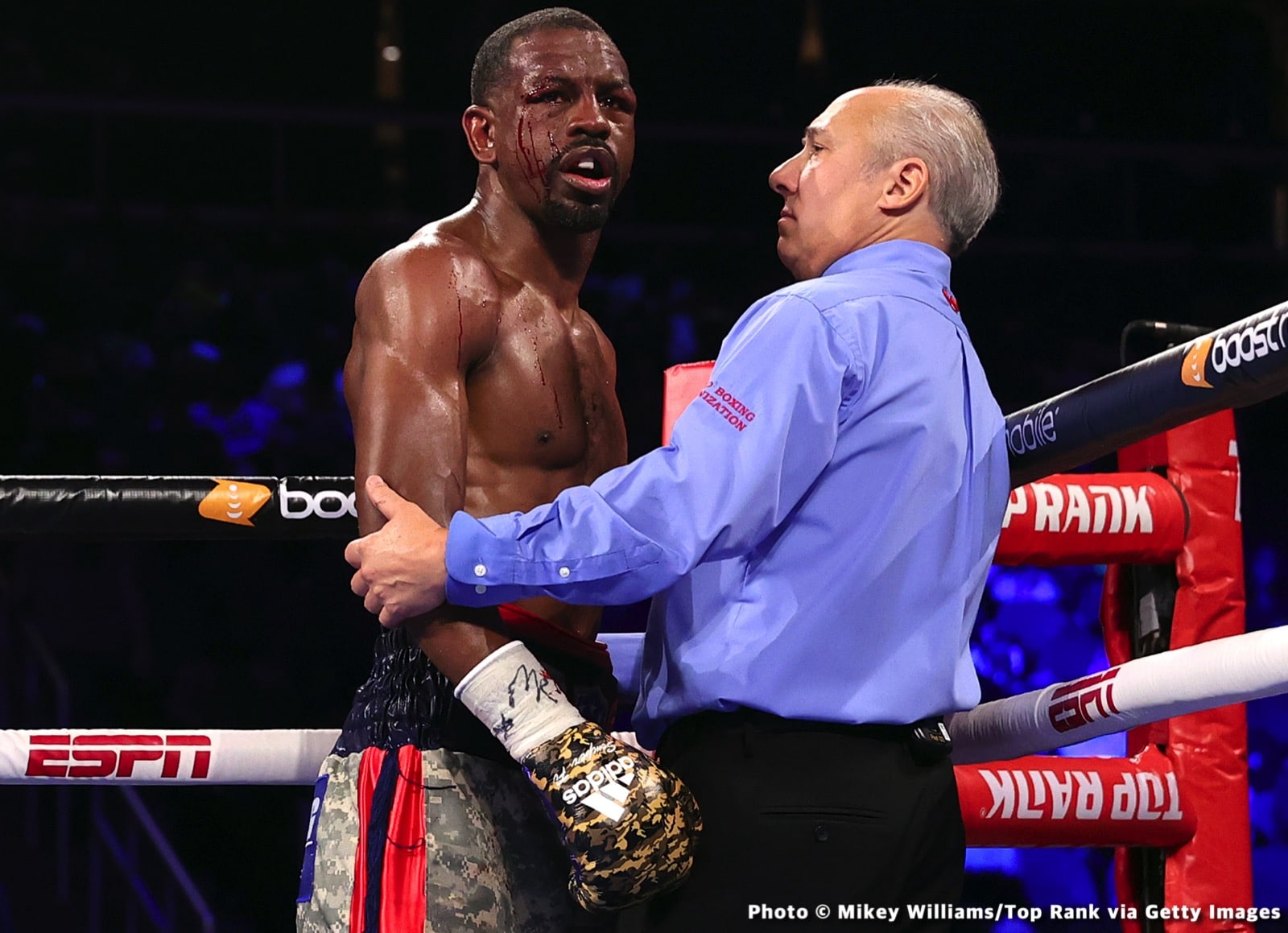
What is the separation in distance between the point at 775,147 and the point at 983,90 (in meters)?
1.25

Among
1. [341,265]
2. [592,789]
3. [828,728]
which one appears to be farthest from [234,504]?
[341,265]

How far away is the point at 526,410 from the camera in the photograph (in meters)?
1.46

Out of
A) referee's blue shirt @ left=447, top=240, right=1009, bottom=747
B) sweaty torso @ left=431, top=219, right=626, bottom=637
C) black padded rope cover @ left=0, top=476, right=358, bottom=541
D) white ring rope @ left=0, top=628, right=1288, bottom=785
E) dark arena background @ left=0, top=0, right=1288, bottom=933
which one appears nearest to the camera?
referee's blue shirt @ left=447, top=240, right=1009, bottom=747

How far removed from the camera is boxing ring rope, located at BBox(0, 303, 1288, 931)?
1571 millimetres

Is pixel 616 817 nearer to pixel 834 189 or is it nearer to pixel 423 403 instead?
pixel 423 403

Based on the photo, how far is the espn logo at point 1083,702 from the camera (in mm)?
1482

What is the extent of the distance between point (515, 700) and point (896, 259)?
526 millimetres

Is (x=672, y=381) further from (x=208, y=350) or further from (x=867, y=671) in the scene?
(x=208, y=350)

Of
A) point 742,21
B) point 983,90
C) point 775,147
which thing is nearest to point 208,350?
point 775,147

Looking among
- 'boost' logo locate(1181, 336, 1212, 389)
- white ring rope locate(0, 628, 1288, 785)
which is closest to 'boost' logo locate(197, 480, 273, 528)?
white ring rope locate(0, 628, 1288, 785)

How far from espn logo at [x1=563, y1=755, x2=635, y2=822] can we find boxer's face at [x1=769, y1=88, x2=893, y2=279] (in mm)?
494

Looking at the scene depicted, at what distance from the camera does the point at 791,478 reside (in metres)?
1.23

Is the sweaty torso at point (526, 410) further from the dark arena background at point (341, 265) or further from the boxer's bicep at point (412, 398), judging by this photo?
the dark arena background at point (341, 265)

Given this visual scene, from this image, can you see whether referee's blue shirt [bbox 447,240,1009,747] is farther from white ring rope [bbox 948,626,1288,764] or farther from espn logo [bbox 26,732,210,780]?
Answer: espn logo [bbox 26,732,210,780]
